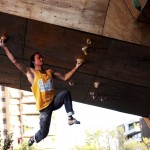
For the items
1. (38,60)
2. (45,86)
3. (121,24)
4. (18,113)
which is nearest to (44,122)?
(45,86)

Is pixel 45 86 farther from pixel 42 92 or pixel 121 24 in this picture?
pixel 121 24

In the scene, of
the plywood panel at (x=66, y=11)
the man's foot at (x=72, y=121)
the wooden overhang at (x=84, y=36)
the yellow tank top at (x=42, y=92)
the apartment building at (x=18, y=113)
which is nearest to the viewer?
the man's foot at (x=72, y=121)

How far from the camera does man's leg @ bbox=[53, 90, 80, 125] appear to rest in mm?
6666

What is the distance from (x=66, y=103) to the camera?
6812 millimetres

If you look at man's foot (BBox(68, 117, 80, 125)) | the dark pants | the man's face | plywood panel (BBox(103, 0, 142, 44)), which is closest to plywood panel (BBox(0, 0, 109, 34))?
plywood panel (BBox(103, 0, 142, 44))

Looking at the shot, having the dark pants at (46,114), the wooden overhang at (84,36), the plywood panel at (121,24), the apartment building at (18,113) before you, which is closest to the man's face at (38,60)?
the dark pants at (46,114)

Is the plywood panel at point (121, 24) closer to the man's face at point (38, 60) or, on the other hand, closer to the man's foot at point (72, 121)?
the man's face at point (38, 60)

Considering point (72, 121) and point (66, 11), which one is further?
point (66, 11)

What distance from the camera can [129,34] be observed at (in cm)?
928

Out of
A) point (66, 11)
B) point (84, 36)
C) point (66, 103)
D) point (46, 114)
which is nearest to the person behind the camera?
point (66, 103)

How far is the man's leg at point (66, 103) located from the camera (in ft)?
21.9

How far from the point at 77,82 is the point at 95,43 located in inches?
106

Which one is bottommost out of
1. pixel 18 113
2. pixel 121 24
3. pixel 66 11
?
pixel 121 24

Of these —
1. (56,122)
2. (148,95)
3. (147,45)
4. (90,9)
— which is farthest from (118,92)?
(56,122)
